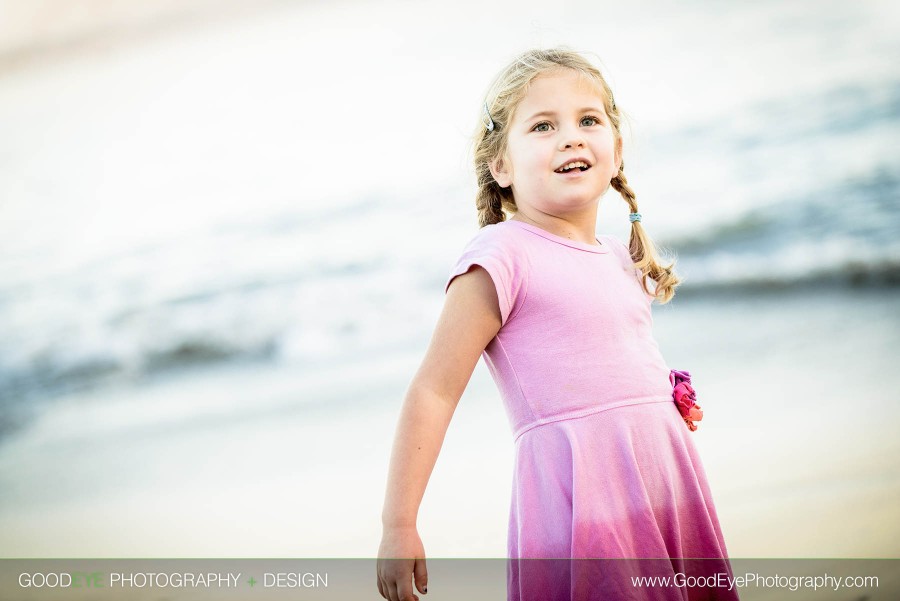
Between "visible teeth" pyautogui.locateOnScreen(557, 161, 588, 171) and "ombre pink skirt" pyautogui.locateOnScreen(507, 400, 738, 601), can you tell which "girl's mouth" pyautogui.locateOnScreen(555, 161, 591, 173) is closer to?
"visible teeth" pyautogui.locateOnScreen(557, 161, 588, 171)

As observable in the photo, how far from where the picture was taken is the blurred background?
2.70 metres

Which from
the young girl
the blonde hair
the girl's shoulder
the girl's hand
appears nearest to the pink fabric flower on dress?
the young girl

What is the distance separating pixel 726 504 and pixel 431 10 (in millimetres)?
1768

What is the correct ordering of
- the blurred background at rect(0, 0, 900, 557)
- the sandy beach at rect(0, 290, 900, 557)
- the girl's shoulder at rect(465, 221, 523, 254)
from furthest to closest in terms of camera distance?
the blurred background at rect(0, 0, 900, 557), the sandy beach at rect(0, 290, 900, 557), the girl's shoulder at rect(465, 221, 523, 254)

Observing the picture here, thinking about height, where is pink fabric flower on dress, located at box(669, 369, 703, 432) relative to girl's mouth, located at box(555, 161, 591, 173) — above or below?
below

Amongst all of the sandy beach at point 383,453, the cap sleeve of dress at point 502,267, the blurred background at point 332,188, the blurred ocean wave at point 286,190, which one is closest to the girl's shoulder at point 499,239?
the cap sleeve of dress at point 502,267

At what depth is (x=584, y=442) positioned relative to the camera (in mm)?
957

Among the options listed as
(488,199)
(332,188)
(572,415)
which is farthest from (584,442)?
(332,188)

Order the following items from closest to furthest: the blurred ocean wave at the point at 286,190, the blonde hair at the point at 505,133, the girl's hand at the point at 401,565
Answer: the girl's hand at the point at 401,565 → the blonde hair at the point at 505,133 → the blurred ocean wave at the point at 286,190

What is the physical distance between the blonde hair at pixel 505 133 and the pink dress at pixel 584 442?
13 centimetres

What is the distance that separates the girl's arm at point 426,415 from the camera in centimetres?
90

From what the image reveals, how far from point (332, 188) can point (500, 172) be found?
6.32ft

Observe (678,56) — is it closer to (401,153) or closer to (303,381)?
(401,153)

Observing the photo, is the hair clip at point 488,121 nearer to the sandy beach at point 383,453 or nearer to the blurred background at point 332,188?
the sandy beach at point 383,453
